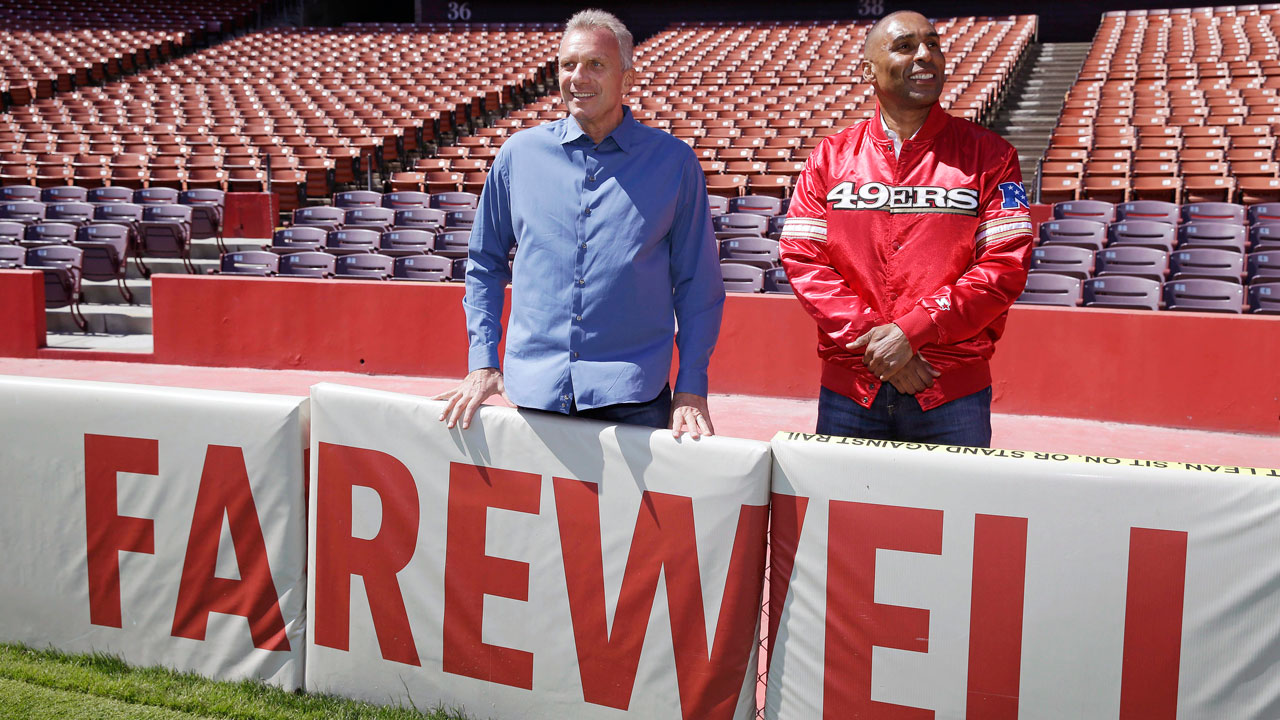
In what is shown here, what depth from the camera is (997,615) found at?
84.4 inches

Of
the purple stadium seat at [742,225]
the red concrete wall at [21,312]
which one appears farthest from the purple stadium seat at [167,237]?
the purple stadium seat at [742,225]

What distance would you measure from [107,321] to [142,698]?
25.0 ft

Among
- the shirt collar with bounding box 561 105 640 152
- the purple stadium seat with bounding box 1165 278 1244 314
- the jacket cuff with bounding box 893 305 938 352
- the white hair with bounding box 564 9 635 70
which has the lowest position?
the purple stadium seat with bounding box 1165 278 1244 314

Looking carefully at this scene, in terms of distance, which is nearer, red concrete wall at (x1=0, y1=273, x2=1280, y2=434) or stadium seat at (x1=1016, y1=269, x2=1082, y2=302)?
red concrete wall at (x1=0, y1=273, x2=1280, y2=434)

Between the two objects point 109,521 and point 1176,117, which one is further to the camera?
point 1176,117

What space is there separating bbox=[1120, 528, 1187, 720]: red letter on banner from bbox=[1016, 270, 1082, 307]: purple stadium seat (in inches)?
207

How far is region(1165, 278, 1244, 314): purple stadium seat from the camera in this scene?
671cm

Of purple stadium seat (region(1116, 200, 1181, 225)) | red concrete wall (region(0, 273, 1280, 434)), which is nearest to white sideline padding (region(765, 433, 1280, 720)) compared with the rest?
red concrete wall (region(0, 273, 1280, 434))

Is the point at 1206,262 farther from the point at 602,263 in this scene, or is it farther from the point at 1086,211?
the point at 602,263

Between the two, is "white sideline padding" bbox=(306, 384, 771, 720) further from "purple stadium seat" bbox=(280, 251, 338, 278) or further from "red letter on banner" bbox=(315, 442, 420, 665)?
"purple stadium seat" bbox=(280, 251, 338, 278)

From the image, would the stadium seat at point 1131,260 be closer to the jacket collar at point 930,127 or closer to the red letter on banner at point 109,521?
the jacket collar at point 930,127

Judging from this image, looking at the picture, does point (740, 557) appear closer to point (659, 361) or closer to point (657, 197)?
point (659, 361)

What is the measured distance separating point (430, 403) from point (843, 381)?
1.04 meters

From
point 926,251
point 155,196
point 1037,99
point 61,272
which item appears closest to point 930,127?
point 926,251
